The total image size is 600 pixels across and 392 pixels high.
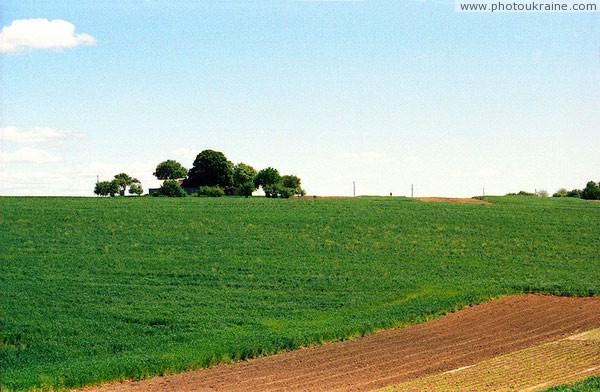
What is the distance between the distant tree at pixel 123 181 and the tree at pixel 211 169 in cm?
1121

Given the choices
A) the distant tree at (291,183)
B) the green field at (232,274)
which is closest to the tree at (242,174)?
the distant tree at (291,183)

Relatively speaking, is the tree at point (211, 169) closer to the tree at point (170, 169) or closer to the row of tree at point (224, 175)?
the row of tree at point (224, 175)

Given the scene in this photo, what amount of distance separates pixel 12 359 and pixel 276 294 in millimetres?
12652

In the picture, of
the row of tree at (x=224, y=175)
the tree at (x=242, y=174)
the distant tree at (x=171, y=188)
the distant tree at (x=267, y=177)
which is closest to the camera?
the distant tree at (x=171, y=188)

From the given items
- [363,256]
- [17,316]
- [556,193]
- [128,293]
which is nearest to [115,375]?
[17,316]

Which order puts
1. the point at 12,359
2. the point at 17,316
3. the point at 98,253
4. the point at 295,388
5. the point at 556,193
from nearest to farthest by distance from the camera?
the point at 295,388 < the point at 12,359 < the point at 17,316 < the point at 98,253 < the point at 556,193

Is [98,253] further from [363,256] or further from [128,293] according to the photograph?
[363,256]

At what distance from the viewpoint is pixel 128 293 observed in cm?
3216

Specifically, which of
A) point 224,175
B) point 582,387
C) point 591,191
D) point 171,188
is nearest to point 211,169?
point 224,175

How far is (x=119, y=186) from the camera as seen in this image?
100 m

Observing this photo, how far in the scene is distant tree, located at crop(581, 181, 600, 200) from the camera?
101 m

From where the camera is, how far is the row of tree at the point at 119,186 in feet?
321

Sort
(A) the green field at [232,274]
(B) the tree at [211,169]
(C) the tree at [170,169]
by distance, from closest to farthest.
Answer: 1. (A) the green field at [232,274]
2. (B) the tree at [211,169]
3. (C) the tree at [170,169]

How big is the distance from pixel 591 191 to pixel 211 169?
185 ft
